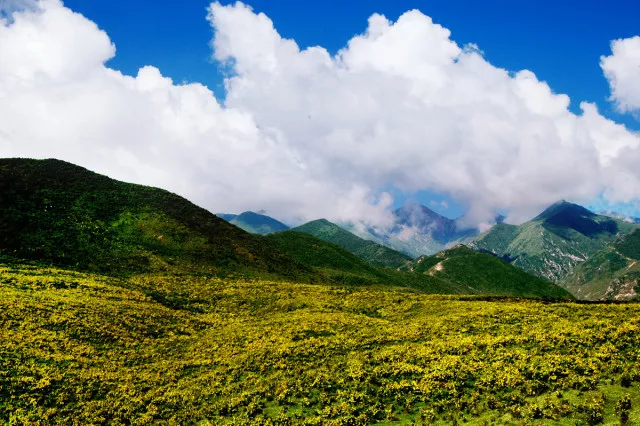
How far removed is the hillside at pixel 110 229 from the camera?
81688 millimetres

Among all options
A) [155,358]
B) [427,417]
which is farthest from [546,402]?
[155,358]

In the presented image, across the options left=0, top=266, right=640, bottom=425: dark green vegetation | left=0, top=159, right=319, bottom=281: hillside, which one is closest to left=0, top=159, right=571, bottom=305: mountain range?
left=0, top=159, right=319, bottom=281: hillside

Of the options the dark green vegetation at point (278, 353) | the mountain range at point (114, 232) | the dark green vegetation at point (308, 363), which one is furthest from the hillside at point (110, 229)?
the dark green vegetation at point (308, 363)

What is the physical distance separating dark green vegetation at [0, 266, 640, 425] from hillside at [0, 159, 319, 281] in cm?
2354

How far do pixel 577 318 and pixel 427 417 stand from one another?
28.1 meters

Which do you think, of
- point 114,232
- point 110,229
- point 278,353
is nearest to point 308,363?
point 278,353

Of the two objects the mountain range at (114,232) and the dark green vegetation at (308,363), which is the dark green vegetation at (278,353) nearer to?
the dark green vegetation at (308,363)

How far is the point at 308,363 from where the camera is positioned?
3959 centimetres

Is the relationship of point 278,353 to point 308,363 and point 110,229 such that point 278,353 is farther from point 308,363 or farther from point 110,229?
point 110,229

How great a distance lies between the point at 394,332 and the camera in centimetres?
4709

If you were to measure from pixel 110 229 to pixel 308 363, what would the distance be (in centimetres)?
7817

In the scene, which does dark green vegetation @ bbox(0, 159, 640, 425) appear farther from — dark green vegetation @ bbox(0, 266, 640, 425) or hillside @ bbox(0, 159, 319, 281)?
hillside @ bbox(0, 159, 319, 281)

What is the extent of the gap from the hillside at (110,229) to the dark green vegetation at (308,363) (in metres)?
23.5

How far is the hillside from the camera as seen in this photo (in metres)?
81.7
